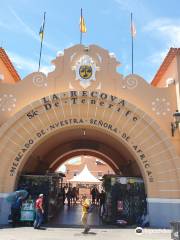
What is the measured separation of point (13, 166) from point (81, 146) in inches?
336

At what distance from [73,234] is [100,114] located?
549cm

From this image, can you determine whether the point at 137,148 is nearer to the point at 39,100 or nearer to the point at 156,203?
the point at 156,203

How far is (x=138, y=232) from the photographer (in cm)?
1194

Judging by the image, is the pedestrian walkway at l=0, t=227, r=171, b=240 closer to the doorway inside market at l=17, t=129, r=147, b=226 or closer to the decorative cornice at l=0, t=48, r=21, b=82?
the doorway inside market at l=17, t=129, r=147, b=226

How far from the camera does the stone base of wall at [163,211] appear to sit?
13211mm

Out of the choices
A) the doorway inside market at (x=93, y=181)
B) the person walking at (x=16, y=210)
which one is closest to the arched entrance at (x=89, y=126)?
the person walking at (x=16, y=210)

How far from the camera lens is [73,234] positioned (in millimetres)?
11516

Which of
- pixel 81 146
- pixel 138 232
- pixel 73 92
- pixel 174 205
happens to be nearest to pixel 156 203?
pixel 174 205

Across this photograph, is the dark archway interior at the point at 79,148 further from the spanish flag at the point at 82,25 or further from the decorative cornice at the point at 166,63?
the spanish flag at the point at 82,25

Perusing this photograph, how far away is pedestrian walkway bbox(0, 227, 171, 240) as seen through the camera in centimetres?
1070

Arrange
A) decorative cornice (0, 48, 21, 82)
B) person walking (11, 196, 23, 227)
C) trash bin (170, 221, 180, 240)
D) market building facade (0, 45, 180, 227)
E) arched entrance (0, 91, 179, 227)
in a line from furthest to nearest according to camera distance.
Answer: decorative cornice (0, 48, 21, 82)
arched entrance (0, 91, 179, 227)
market building facade (0, 45, 180, 227)
person walking (11, 196, 23, 227)
trash bin (170, 221, 180, 240)

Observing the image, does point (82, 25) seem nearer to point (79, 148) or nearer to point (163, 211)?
point (79, 148)

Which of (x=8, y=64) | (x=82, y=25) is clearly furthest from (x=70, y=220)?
(x=82, y=25)

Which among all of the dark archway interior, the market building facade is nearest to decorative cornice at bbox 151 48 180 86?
the market building facade
